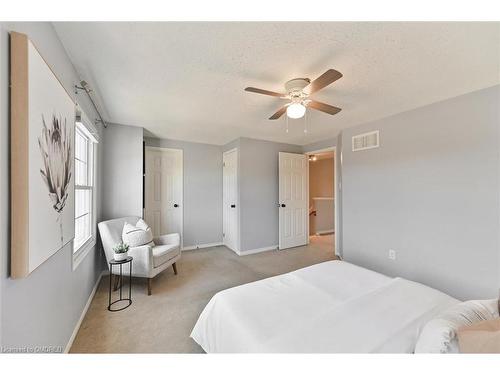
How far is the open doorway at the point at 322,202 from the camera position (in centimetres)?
485

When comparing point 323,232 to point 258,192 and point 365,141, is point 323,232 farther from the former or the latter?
point 365,141

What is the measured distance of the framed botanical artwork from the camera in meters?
0.84

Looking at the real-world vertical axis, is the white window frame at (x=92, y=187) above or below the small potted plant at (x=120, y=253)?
above

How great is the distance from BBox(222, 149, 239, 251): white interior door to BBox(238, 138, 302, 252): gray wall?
162mm

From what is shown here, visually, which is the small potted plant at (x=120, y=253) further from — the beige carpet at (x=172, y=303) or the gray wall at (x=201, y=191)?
the gray wall at (x=201, y=191)

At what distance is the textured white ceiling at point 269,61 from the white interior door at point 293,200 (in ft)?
5.79

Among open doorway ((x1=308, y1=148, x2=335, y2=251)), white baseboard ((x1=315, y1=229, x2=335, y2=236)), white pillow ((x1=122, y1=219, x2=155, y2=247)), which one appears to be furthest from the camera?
white baseboard ((x1=315, y1=229, x2=335, y2=236))

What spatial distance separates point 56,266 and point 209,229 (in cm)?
300

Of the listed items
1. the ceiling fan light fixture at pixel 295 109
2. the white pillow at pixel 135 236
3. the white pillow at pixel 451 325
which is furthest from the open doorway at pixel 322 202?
the white pillow at pixel 135 236

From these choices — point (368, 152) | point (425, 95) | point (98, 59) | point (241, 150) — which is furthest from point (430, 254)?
point (98, 59)

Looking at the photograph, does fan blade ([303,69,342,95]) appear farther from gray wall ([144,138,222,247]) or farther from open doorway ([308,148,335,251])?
gray wall ([144,138,222,247])

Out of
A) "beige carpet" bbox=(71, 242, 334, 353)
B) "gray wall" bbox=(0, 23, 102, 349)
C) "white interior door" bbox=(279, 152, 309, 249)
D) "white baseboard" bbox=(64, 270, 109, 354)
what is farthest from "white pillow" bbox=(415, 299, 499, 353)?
"white interior door" bbox=(279, 152, 309, 249)

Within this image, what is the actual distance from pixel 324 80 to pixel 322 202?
4636mm

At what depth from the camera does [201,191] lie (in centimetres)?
419
